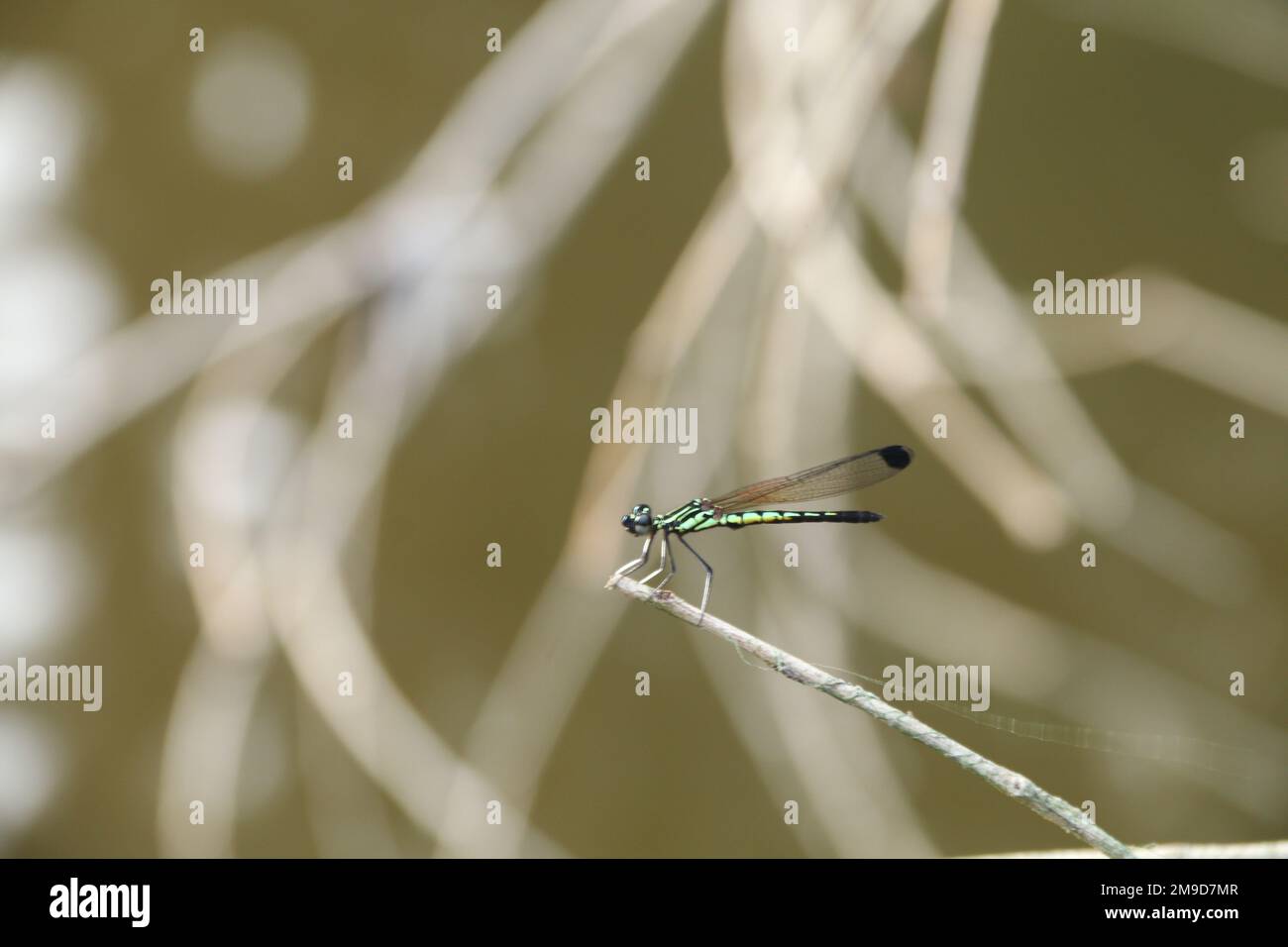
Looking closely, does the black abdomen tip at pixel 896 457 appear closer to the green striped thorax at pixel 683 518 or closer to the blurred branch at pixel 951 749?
the green striped thorax at pixel 683 518

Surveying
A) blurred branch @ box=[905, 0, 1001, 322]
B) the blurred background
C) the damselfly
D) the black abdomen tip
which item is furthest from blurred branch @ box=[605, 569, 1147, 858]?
blurred branch @ box=[905, 0, 1001, 322]

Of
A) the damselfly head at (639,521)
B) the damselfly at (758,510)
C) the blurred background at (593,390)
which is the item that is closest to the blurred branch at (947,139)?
the blurred background at (593,390)

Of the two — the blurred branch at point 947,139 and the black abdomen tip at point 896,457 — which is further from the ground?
the blurred branch at point 947,139

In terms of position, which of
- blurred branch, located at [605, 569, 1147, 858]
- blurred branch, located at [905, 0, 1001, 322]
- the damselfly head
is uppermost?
blurred branch, located at [905, 0, 1001, 322]

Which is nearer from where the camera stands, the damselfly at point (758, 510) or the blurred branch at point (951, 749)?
the blurred branch at point (951, 749)

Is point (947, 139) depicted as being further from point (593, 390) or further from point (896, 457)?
point (593, 390)

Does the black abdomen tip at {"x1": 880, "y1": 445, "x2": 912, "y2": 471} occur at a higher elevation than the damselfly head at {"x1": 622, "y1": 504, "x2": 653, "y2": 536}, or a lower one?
higher

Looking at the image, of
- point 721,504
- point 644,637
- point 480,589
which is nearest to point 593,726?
point 644,637

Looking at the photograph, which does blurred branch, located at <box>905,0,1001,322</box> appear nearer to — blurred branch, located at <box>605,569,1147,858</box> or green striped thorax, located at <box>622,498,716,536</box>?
green striped thorax, located at <box>622,498,716,536</box>
